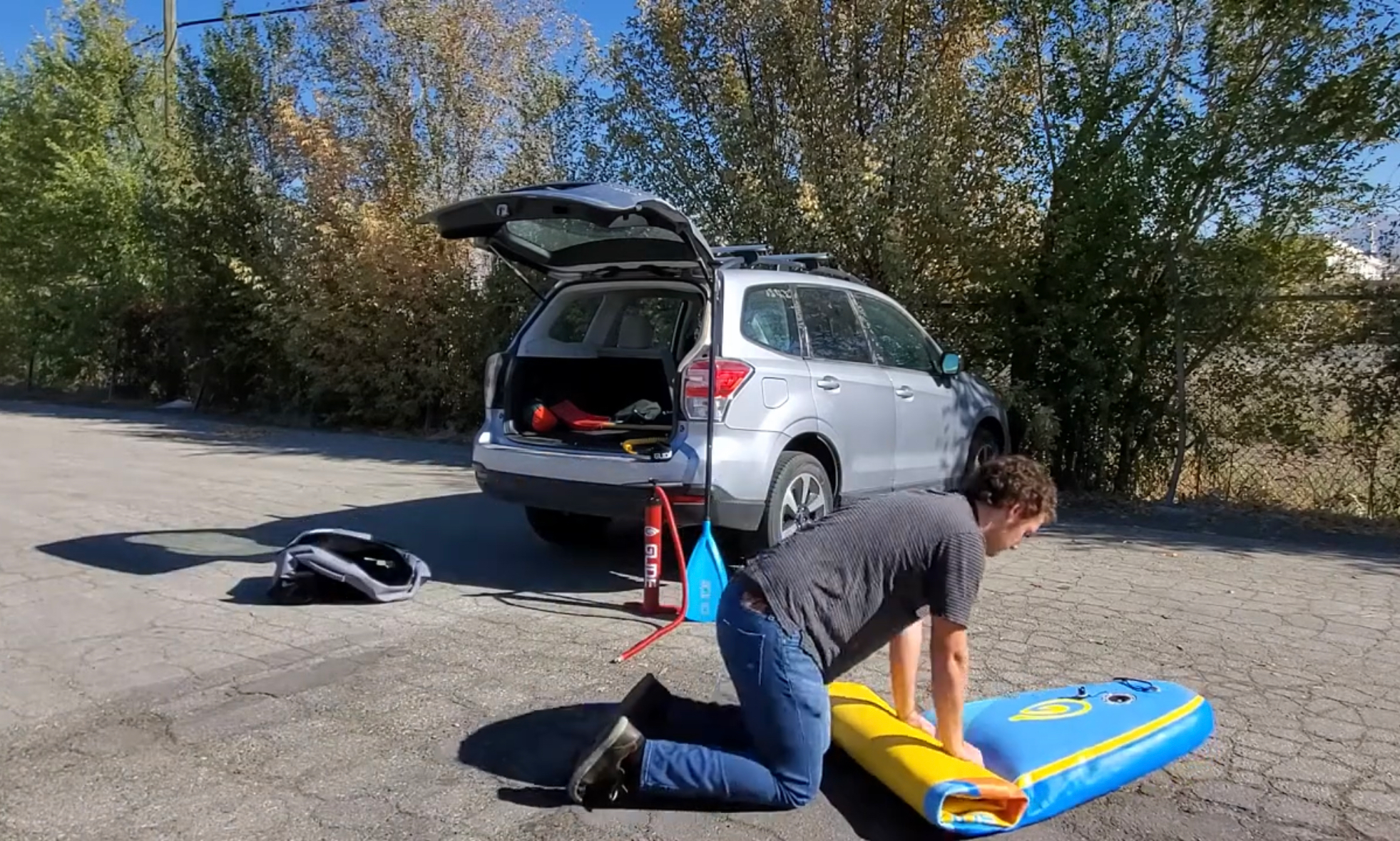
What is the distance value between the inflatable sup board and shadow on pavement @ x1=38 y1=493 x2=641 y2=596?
268 cm

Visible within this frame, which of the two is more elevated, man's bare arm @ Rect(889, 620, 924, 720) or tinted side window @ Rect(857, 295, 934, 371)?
tinted side window @ Rect(857, 295, 934, 371)

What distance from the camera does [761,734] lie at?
346 cm

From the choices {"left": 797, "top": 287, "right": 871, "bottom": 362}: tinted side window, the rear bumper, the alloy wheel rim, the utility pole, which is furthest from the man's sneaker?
the utility pole

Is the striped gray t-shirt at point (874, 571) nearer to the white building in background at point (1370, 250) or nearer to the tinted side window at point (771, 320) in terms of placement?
the tinted side window at point (771, 320)

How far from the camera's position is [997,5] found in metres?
10.5

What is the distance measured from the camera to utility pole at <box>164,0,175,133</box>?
21.9 meters

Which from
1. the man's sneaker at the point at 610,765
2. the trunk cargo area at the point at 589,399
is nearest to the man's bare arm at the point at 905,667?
the man's sneaker at the point at 610,765

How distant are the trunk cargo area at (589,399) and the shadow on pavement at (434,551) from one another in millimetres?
873

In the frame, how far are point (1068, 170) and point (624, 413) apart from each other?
5.04 meters

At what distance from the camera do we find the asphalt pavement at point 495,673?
3535mm

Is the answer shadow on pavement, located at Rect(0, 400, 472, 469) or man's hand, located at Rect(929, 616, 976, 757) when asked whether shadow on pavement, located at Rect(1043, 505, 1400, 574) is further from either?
shadow on pavement, located at Rect(0, 400, 472, 469)

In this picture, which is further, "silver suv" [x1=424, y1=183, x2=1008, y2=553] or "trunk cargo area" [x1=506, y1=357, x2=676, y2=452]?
"trunk cargo area" [x1=506, y1=357, x2=676, y2=452]

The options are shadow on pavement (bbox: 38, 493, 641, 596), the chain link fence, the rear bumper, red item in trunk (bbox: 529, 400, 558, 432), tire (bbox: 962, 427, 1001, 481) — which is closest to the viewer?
the rear bumper

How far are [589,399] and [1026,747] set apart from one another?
161 inches
